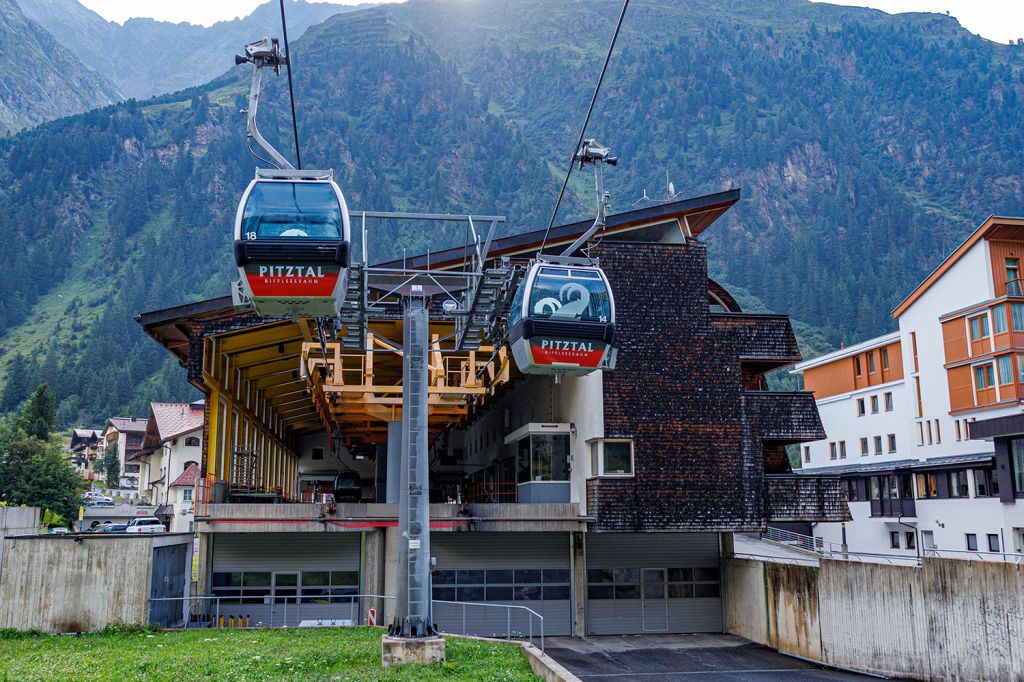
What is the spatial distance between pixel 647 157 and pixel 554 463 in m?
176

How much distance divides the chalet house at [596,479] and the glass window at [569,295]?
8.81m

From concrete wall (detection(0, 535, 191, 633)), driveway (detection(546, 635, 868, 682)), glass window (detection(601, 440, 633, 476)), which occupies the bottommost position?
driveway (detection(546, 635, 868, 682))

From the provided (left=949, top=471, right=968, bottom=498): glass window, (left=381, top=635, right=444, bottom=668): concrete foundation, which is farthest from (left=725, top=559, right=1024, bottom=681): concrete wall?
(left=949, top=471, right=968, bottom=498): glass window

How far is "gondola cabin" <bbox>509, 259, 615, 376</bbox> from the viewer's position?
16422 millimetres

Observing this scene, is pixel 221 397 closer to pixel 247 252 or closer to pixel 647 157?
pixel 247 252

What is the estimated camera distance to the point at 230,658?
15.9 metres

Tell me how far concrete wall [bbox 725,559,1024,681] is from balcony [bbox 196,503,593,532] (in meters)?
6.05

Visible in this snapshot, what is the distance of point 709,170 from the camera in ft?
627

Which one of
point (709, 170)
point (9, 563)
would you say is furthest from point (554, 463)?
point (709, 170)

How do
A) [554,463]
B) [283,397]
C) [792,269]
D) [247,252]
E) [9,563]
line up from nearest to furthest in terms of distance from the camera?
[247,252] → [9,563] → [554,463] → [283,397] → [792,269]

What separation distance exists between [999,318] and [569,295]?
29.9 m

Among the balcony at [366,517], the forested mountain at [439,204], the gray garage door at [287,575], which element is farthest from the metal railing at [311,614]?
the forested mountain at [439,204]

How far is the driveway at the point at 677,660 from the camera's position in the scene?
2161cm

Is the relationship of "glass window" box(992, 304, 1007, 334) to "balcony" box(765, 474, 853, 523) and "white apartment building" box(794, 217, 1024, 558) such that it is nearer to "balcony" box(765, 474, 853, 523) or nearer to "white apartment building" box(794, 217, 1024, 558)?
"white apartment building" box(794, 217, 1024, 558)
